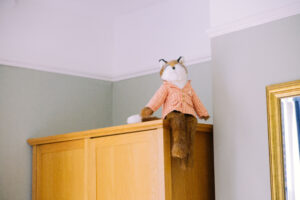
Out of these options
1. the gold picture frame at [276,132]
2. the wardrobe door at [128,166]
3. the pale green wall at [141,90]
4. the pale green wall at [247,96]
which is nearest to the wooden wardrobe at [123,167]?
the wardrobe door at [128,166]

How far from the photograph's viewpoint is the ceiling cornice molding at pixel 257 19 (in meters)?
2.15

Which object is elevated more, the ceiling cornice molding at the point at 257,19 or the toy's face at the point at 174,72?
the ceiling cornice molding at the point at 257,19

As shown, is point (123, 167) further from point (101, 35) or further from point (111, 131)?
point (101, 35)

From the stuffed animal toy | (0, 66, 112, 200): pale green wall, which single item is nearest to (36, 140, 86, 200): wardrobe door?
(0, 66, 112, 200): pale green wall

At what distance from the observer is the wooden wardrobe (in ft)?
7.20

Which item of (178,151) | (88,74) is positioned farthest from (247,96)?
(88,74)

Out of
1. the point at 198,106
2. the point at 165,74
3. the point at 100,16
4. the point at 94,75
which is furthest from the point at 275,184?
the point at 100,16

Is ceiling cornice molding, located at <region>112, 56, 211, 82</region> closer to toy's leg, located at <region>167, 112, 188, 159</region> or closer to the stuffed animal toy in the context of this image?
the stuffed animal toy

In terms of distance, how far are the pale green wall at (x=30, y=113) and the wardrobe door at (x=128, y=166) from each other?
1.97 feet

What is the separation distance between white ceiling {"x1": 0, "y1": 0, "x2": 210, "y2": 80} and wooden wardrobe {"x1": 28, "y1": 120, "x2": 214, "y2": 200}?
62cm

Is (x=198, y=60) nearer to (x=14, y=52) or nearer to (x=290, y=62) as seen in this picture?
(x=290, y=62)

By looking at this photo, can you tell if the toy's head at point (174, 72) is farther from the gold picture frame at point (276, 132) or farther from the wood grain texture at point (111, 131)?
the gold picture frame at point (276, 132)

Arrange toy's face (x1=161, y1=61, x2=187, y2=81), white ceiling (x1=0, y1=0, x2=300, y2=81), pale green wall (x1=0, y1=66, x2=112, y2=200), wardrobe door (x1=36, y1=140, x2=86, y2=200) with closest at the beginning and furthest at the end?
toy's face (x1=161, y1=61, x2=187, y2=81), wardrobe door (x1=36, y1=140, x2=86, y2=200), pale green wall (x1=0, y1=66, x2=112, y2=200), white ceiling (x1=0, y1=0, x2=300, y2=81)

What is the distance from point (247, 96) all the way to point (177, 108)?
35 centimetres
